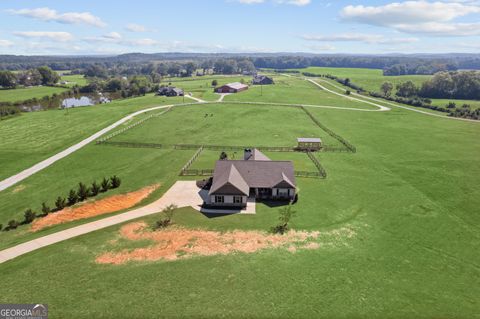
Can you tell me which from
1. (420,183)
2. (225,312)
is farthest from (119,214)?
(420,183)

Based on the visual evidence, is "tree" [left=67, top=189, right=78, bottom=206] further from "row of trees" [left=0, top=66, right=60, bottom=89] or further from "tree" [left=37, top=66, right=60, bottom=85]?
"tree" [left=37, top=66, right=60, bottom=85]

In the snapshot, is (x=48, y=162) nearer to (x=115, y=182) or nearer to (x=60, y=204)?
(x=115, y=182)

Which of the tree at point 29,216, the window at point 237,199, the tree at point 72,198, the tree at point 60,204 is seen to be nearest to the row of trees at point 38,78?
the tree at point 72,198

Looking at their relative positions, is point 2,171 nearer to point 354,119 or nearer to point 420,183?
point 420,183
